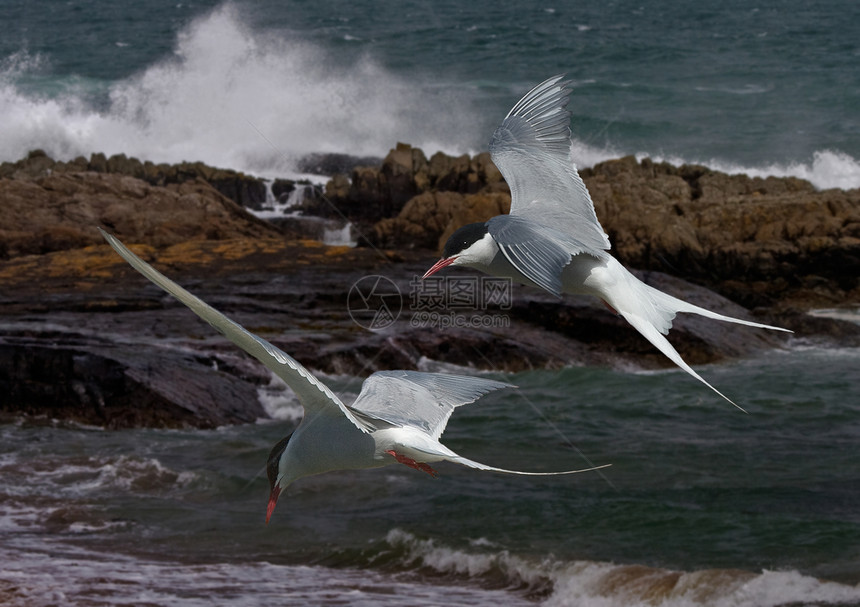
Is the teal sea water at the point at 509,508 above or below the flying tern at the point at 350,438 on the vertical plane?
below

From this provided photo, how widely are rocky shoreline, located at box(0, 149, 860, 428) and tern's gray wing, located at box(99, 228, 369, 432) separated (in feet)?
29.9

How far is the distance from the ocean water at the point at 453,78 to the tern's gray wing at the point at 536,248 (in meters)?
32.8

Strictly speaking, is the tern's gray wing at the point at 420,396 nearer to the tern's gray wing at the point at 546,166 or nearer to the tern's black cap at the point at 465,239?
the tern's black cap at the point at 465,239

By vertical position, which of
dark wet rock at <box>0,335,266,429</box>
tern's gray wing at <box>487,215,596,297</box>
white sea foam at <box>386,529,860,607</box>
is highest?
tern's gray wing at <box>487,215,596,297</box>

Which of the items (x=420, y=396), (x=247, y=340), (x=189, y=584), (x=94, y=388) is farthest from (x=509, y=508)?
(x=247, y=340)

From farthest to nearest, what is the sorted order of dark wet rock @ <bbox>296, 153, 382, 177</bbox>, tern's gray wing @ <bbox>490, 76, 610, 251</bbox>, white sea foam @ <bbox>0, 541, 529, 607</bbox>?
dark wet rock @ <bbox>296, 153, 382, 177</bbox>, white sea foam @ <bbox>0, 541, 529, 607</bbox>, tern's gray wing @ <bbox>490, 76, 610, 251</bbox>

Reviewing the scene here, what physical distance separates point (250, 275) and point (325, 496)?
24.7 feet

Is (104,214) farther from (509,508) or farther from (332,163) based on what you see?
(332,163)

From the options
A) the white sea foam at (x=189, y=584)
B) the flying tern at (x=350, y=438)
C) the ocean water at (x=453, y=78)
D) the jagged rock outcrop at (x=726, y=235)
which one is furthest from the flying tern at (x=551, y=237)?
the ocean water at (x=453, y=78)

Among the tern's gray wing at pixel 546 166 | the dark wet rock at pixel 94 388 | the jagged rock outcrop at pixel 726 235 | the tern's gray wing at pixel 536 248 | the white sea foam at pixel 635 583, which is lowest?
the white sea foam at pixel 635 583

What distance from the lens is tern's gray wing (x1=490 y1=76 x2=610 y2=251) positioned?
5.10m

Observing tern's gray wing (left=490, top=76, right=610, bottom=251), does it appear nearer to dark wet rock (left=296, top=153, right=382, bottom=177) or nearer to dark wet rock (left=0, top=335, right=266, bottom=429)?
dark wet rock (left=0, top=335, right=266, bottom=429)

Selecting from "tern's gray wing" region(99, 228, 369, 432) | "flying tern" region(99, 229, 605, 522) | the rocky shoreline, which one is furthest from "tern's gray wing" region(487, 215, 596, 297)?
the rocky shoreline

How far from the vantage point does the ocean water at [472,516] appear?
28.5 ft
